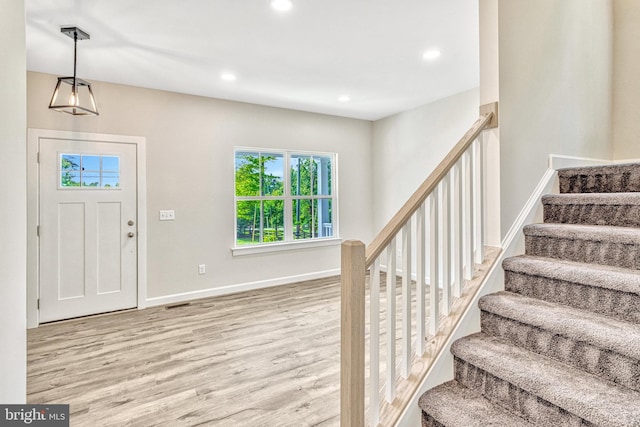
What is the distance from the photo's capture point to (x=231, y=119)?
429cm

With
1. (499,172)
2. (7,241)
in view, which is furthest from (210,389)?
(499,172)

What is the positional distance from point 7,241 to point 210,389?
1466 mm

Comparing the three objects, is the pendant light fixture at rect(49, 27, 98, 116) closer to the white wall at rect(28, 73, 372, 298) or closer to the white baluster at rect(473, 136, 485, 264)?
the white wall at rect(28, 73, 372, 298)

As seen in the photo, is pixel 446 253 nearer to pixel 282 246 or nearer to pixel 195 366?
pixel 195 366

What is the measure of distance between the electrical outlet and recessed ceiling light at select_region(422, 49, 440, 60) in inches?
130

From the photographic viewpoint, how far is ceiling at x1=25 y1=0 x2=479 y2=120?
222 cm

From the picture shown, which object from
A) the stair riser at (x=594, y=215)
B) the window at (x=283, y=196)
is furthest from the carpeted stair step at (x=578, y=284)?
the window at (x=283, y=196)

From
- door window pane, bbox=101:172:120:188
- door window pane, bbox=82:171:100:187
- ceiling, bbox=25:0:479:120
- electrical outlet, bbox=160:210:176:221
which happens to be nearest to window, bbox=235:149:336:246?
electrical outlet, bbox=160:210:176:221

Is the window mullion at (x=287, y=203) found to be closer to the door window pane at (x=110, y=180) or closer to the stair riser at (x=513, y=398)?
the door window pane at (x=110, y=180)

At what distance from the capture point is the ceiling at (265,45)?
2.22 meters

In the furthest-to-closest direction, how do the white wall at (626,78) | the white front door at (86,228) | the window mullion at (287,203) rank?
the window mullion at (287,203), the white front door at (86,228), the white wall at (626,78)

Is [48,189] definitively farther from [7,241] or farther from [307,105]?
[307,105]

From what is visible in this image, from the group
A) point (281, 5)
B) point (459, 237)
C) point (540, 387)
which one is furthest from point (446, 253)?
point (281, 5)

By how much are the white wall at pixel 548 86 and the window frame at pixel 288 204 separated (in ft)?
10.7
